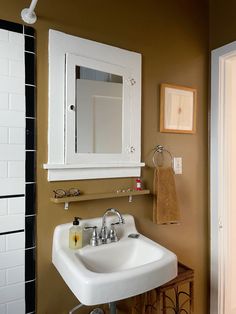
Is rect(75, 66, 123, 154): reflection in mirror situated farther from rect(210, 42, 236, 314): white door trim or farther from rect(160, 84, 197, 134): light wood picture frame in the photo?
rect(210, 42, 236, 314): white door trim

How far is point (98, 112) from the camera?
4.61ft

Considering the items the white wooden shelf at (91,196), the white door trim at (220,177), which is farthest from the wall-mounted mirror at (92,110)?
the white door trim at (220,177)

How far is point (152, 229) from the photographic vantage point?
162 centimetres

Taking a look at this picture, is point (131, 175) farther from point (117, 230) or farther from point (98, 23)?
point (98, 23)

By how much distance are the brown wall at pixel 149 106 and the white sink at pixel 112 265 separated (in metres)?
0.10

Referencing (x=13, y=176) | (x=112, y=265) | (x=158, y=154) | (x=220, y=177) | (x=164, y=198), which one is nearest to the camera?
(x=13, y=176)

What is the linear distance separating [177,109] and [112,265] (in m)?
1.09

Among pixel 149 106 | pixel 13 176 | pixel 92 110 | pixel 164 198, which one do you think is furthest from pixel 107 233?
pixel 149 106

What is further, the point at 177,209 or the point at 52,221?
the point at 177,209

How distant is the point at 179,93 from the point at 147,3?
616 millimetres

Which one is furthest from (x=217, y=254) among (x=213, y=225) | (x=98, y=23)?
(x=98, y=23)

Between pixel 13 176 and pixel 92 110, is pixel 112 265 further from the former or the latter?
pixel 92 110

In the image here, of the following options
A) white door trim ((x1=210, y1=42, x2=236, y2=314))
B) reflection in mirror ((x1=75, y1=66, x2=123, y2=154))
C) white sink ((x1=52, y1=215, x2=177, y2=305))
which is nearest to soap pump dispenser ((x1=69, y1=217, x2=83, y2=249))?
white sink ((x1=52, y1=215, x2=177, y2=305))

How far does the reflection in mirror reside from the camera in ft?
4.38
